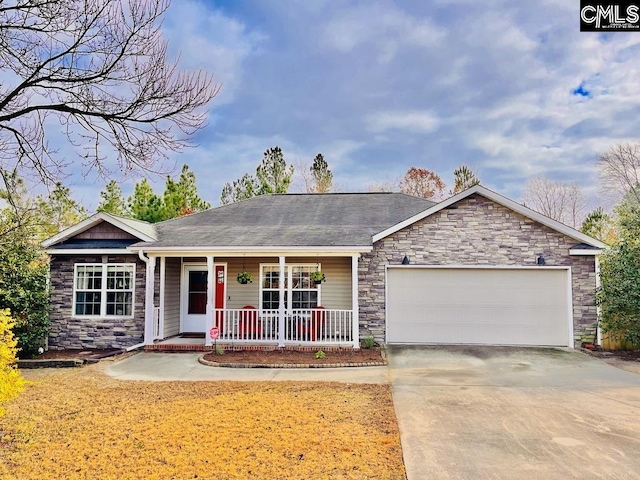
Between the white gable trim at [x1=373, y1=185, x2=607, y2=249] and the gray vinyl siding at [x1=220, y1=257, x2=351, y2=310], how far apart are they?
1685mm

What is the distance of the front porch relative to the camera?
10891 mm

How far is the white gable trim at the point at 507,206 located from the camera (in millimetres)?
10922

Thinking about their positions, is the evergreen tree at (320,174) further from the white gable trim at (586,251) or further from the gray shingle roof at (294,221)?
the white gable trim at (586,251)

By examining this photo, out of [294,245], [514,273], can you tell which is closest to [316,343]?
[294,245]

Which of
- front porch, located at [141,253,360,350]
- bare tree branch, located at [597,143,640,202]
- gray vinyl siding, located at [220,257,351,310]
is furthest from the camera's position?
bare tree branch, located at [597,143,640,202]

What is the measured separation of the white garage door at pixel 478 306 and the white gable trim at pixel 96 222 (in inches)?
271

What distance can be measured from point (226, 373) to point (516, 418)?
5337 millimetres

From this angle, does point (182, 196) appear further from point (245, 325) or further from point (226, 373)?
point (226, 373)

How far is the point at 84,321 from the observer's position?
1148cm

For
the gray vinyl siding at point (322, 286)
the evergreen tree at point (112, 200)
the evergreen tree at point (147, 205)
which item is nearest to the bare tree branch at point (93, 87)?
the gray vinyl siding at point (322, 286)

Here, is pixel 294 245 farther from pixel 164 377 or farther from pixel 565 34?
pixel 565 34

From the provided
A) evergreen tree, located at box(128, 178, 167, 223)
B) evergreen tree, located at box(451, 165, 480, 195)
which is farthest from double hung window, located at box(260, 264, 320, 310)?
evergreen tree, located at box(451, 165, 480, 195)

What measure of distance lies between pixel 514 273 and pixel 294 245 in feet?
19.5

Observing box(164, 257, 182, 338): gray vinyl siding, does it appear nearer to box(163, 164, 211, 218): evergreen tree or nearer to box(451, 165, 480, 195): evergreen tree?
box(163, 164, 211, 218): evergreen tree
